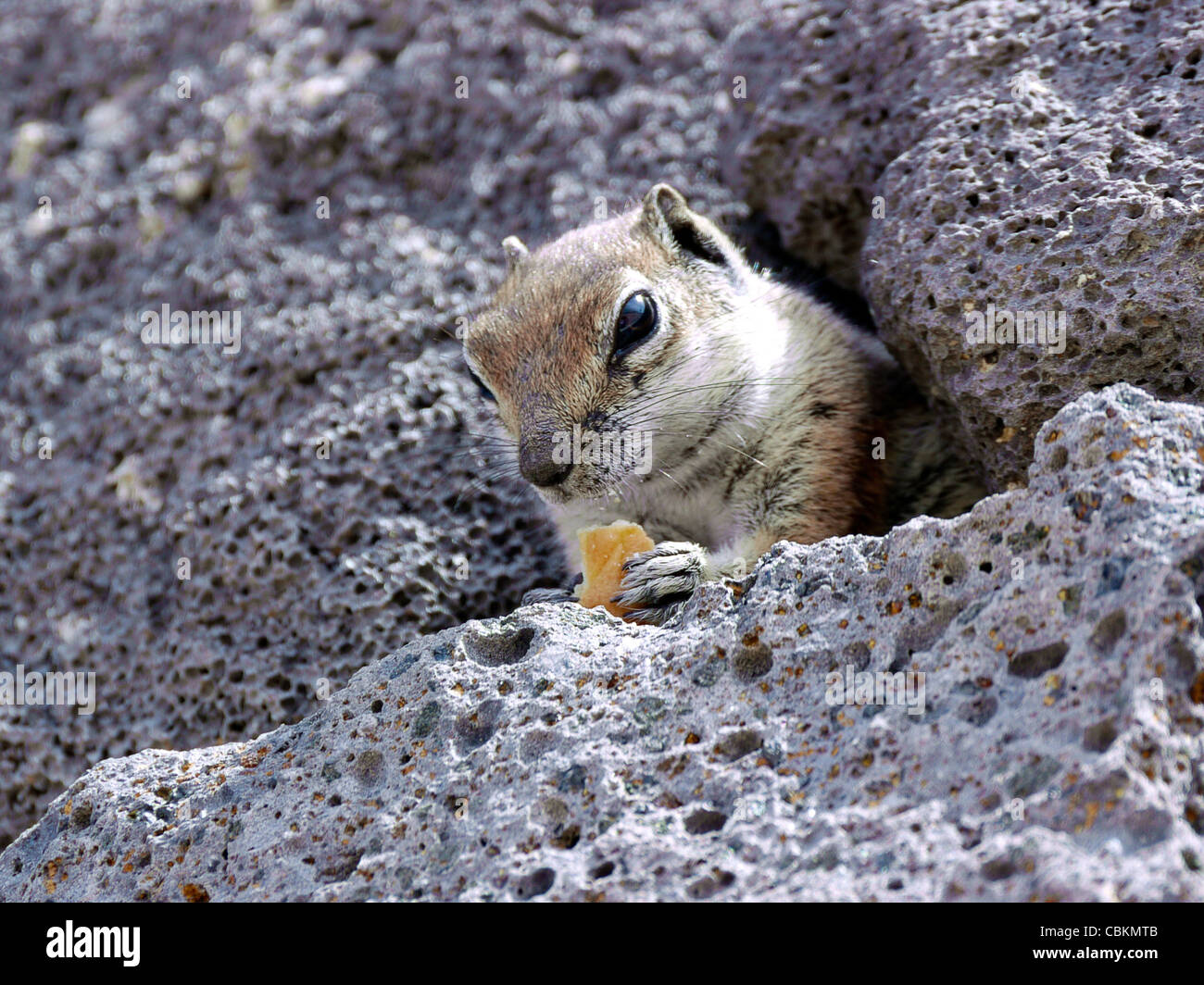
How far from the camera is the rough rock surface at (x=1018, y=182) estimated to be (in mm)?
3014

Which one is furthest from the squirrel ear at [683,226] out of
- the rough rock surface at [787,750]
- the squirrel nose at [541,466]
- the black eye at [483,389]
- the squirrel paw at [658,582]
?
the rough rock surface at [787,750]

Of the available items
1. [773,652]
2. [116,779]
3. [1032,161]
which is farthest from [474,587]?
[1032,161]

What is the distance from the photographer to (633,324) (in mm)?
3447

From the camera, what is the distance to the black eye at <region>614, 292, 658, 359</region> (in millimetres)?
3430

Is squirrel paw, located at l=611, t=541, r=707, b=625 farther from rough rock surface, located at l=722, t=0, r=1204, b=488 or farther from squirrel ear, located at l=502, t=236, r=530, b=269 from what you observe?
squirrel ear, located at l=502, t=236, r=530, b=269

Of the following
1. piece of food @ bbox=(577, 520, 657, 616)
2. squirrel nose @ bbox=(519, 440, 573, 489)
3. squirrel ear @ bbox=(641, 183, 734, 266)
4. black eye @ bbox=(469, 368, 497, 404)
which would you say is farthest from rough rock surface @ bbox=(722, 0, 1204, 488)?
black eye @ bbox=(469, 368, 497, 404)

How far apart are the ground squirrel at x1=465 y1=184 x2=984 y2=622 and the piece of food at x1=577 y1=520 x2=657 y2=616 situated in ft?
0.39

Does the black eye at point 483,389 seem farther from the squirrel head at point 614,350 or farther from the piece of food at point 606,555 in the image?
the piece of food at point 606,555

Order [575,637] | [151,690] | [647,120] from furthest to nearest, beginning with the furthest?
[647,120] → [151,690] → [575,637]

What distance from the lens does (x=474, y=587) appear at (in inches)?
156

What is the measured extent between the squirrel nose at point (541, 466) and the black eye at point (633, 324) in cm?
42
